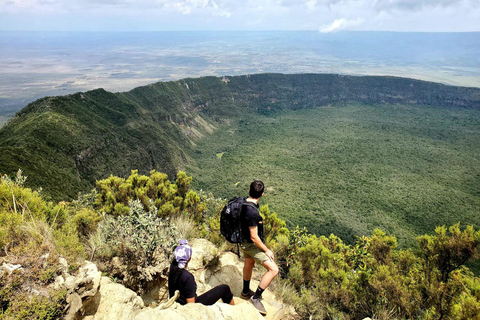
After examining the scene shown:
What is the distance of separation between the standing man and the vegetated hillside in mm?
25883

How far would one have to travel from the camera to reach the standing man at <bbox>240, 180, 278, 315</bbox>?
5075 millimetres

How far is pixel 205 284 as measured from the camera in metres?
6.56

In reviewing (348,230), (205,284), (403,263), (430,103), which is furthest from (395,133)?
(205,284)

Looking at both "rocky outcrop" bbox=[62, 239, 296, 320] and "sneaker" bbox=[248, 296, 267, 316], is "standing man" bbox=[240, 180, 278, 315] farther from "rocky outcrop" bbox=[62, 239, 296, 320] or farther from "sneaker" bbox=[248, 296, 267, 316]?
"rocky outcrop" bbox=[62, 239, 296, 320]

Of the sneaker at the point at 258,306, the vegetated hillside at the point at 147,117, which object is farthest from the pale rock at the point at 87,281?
the vegetated hillside at the point at 147,117

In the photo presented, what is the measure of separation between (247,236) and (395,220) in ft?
136

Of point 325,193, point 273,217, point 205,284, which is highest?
point 205,284

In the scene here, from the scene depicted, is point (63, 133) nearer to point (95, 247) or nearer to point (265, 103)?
point (95, 247)

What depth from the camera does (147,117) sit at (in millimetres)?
59438

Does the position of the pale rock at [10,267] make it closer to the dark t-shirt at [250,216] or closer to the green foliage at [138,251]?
the green foliage at [138,251]

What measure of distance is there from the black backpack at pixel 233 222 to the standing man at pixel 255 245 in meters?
0.09

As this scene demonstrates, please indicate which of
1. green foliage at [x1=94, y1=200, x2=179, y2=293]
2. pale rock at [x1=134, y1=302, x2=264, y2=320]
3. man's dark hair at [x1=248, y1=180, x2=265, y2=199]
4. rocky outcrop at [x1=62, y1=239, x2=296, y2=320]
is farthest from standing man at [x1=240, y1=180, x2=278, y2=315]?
green foliage at [x1=94, y1=200, x2=179, y2=293]

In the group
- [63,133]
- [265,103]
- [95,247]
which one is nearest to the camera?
[95,247]

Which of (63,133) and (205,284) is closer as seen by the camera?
(205,284)
